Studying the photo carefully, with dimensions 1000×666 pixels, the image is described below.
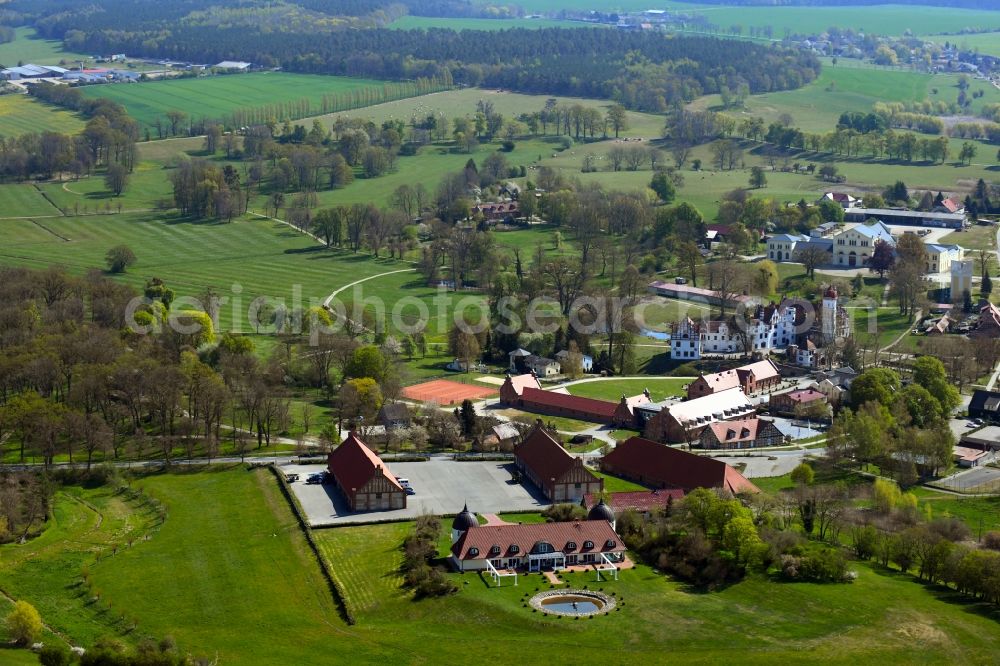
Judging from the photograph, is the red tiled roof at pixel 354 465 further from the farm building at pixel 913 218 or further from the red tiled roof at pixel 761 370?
the farm building at pixel 913 218

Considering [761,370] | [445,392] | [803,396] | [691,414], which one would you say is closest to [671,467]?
[691,414]

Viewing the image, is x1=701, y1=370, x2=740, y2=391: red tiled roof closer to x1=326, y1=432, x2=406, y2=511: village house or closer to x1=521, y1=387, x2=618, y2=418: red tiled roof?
x1=521, y1=387, x2=618, y2=418: red tiled roof

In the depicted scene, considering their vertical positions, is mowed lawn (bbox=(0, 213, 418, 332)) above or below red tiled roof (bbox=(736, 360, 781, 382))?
below

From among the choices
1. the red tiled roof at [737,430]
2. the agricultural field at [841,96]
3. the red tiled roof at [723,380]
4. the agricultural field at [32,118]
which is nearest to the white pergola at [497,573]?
the red tiled roof at [737,430]

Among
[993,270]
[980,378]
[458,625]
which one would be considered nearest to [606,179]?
[993,270]

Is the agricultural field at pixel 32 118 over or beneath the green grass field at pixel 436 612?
over

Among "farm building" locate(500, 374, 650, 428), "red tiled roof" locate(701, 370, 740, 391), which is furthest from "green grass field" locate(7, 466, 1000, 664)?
"red tiled roof" locate(701, 370, 740, 391)

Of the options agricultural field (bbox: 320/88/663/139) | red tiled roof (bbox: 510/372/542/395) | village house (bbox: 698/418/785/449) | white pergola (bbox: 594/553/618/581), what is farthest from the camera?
agricultural field (bbox: 320/88/663/139)

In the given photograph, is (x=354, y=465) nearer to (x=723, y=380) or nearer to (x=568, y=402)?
(x=568, y=402)
